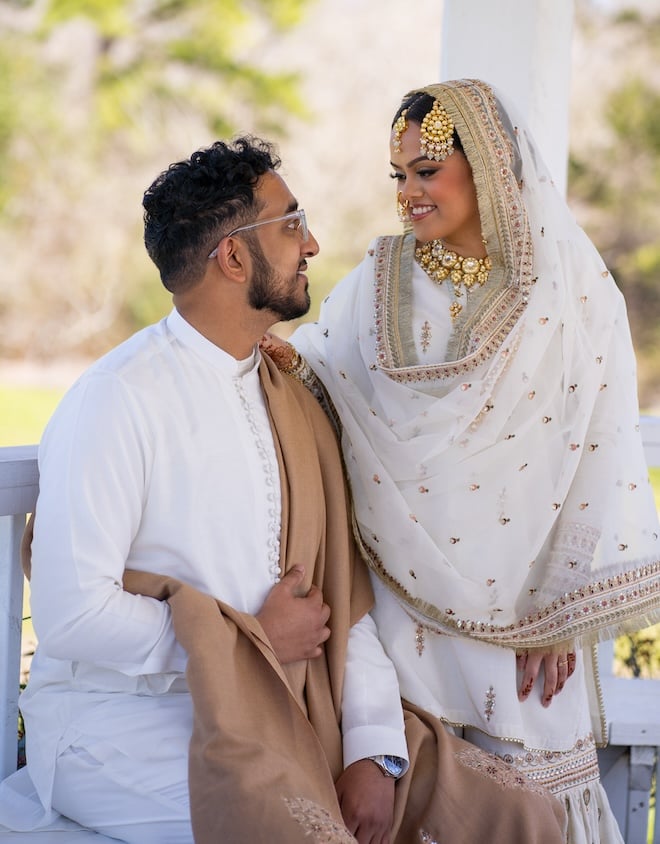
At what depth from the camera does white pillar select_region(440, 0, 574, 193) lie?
2.98 meters

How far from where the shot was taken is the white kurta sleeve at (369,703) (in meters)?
2.10

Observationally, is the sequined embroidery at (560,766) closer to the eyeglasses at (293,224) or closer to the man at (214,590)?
the man at (214,590)

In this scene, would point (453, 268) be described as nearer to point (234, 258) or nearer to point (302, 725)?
point (234, 258)

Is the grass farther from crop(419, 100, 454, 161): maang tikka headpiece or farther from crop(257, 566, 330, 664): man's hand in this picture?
crop(257, 566, 330, 664): man's hand

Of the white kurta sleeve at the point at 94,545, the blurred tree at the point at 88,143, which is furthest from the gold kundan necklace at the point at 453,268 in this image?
the blurred tree at the point at 88,143

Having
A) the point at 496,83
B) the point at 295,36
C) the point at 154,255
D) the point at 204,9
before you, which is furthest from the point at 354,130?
the point at 154,255

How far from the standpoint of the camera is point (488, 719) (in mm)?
2369

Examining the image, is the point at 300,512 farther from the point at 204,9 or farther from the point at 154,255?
the point at 204,9

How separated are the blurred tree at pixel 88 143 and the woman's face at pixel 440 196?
38.2 feet

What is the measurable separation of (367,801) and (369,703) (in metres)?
0.21

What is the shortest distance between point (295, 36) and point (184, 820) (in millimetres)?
14489

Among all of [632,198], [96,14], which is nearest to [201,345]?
[96,14]

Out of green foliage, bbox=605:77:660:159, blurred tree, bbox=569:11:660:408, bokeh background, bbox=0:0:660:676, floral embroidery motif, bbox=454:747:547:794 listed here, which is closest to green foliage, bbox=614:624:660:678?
floral embroidery motif, bbox=454:747:547:794

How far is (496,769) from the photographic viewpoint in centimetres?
215
